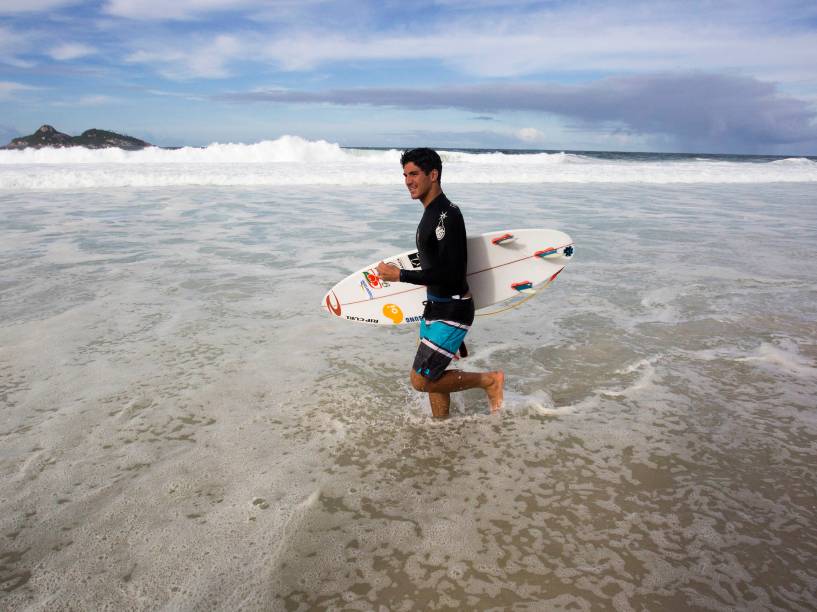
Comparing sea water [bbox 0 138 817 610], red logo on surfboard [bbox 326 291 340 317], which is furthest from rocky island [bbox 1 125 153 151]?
red logo on surfboard [bbox 326 291 340 317]

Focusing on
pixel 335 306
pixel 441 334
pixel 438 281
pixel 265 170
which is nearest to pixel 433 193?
pixel 438 281

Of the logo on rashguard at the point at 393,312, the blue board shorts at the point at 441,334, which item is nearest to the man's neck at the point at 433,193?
the blue board shorts at the point at 441,334

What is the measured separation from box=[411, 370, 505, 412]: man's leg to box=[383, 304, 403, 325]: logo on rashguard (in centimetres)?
101

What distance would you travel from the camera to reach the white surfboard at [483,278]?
14.2 ft

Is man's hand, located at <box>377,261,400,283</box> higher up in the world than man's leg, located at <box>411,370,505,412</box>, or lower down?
higher up

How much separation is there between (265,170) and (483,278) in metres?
21.6

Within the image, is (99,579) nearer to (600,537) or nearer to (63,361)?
(600,537)

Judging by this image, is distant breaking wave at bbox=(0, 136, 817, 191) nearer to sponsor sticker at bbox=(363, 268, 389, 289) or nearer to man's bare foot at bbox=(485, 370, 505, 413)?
sponsor sticker at bbox=(363, 268, 389, 289)

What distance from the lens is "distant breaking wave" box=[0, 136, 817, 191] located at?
18.5 meters

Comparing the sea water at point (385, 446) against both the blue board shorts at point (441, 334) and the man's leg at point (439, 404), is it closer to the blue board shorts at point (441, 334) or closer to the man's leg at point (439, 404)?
the man's leg at point (439, 404)

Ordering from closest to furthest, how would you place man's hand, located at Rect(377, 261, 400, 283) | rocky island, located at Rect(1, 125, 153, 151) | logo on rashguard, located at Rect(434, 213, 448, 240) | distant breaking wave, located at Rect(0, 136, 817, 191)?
logo on rashguard, located at Rect(434, 213, 448, 240)
man's hand, located at Rect(377, 261, 400, 283)
distant breaking wave, located at Rect(0, 136, 817, 191)
rocky island, located at Rect(1, 125, 153, 151)

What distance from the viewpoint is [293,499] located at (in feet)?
9.43

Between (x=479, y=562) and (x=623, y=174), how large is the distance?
28598 mm

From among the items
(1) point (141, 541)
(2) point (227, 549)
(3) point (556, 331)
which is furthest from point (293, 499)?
(3) point (556, 331)
